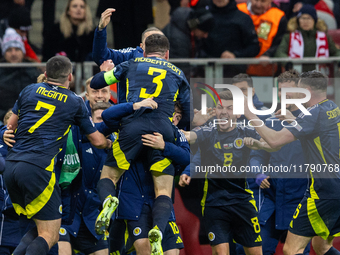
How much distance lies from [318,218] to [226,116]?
1.72 meters

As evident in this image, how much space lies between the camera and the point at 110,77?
19.7 ft

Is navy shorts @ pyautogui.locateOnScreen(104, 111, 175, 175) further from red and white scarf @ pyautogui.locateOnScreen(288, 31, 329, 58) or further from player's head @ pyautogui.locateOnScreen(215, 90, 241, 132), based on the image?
red and white scarf @ pyautogui.locateOnScreen(288, 31, 329, 58)

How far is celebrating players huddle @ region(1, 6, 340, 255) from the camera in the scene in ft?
19.4

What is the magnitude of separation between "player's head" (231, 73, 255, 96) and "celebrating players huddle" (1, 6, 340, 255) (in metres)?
1.05

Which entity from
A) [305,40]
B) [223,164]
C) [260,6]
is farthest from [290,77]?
[260,6]

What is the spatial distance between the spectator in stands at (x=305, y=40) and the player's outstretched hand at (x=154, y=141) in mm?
4190

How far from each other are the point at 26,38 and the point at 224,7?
3593 millimetres

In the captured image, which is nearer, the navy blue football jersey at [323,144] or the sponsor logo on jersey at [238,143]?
the navy blue football jersey at [323,144]

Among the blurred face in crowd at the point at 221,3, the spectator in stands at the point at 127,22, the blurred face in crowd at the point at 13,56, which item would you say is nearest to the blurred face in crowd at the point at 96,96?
the spectator in stands at the point at 127,22

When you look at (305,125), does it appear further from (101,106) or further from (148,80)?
(101,106)

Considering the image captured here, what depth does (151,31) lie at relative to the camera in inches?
267

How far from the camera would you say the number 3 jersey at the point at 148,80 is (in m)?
5.99

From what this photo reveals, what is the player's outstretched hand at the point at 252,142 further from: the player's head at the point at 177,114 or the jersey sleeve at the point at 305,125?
the player's head at the point at 177,114

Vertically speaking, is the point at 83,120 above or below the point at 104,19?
below
